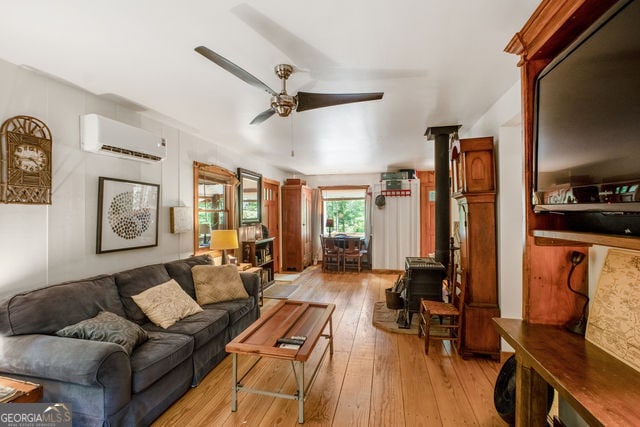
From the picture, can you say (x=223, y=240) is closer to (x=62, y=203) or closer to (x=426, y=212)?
(x=62, y=203)

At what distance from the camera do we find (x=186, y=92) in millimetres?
2461

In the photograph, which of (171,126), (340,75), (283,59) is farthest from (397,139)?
(171,126)

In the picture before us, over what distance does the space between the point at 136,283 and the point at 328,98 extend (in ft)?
7.45

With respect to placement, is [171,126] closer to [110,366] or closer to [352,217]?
[110,366]

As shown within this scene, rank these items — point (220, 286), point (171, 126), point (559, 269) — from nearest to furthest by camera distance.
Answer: point (559, 269) < point (220, 286) < point (171, 126)

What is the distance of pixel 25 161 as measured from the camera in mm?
2055

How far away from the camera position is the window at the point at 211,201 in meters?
3.84

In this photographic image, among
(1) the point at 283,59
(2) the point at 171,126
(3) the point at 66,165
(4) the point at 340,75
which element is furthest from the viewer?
(2) the point at 171,126

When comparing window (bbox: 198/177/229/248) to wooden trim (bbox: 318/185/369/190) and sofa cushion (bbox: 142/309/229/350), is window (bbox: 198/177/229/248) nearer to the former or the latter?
sofa cushion (bbox: 142/309/229/350)

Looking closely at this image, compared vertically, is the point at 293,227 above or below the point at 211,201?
below

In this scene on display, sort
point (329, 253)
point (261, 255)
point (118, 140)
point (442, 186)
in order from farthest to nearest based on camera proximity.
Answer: point (329, 253) → point (261, 255) → point (442, 186) → point (118, 140)

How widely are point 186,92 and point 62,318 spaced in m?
1.90

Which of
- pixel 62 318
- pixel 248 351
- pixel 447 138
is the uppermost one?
pixel 447 138

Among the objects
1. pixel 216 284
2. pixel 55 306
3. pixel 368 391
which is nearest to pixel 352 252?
pixel 216 284
